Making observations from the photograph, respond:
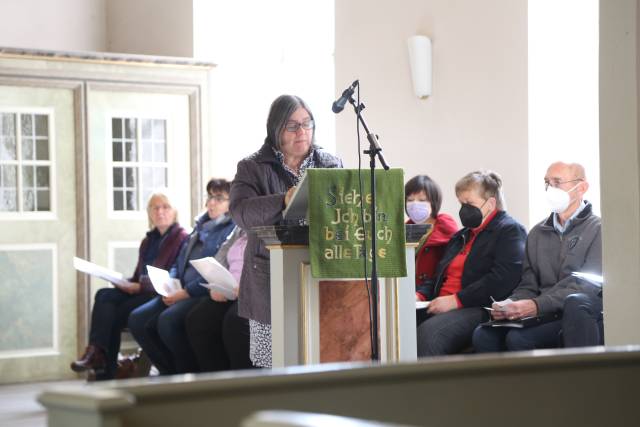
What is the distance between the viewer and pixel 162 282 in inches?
262

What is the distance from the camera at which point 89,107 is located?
25.8ft

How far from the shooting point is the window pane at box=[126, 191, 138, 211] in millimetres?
8038

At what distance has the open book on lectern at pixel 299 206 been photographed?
360 centimetres

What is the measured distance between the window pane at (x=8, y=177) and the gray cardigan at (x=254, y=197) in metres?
4.03

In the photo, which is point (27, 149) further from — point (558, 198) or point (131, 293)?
point (558, 198)

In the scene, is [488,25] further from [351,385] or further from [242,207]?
[351,385]

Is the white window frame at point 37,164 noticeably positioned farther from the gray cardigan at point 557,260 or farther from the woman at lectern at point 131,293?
the gray cardigan at point 557,260

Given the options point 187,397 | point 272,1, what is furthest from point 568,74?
point 187,397

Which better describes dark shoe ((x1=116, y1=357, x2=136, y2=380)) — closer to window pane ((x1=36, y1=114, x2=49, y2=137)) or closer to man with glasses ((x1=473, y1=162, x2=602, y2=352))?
window pane ((x1=36, y1=114, x2=49, y2=137))

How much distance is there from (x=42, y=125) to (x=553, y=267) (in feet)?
14.4

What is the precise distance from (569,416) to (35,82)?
643 cm

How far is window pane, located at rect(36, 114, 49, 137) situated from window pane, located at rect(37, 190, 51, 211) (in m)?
0.42

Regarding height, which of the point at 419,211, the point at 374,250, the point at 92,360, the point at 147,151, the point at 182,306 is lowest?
the point at 92,360

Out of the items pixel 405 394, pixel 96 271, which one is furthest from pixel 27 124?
pixel 405 394
